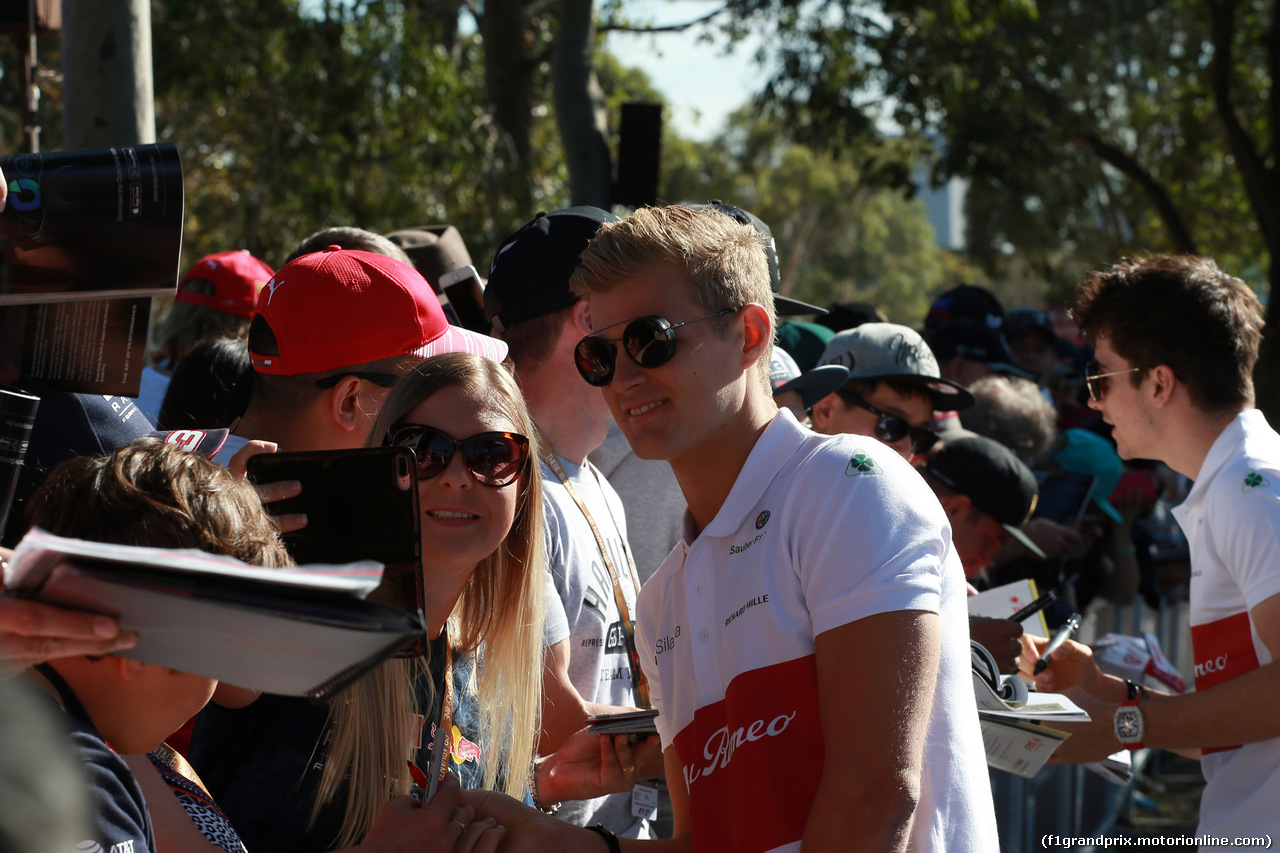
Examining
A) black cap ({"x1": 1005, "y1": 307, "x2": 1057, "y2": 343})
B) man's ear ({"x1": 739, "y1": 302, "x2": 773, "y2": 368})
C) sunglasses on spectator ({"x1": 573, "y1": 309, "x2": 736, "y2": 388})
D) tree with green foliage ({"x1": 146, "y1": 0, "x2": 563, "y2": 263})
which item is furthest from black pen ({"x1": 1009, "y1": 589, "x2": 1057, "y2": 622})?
tree with green foliage ({"x1": 146, "y1": 0, "x2": 563, "y2": 263})

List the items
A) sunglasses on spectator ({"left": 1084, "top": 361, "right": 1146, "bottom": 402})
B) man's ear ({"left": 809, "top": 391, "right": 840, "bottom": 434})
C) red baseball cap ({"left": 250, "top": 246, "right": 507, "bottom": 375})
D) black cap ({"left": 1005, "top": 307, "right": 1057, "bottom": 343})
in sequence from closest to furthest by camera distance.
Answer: red baseball cap ({"left": 250, "top": 246, "right": 507, "bottom": 375}) → sunglasses on spectator ({"left": 1084, "top": 361, "right": 1146, "bottom": 402}) → man's ear ({"left": 809, "top": 391, "right": 840, "bottom": 434}) → black cap ({"left": 1005, "top": 307, "right": 1057, "bottom": 343})

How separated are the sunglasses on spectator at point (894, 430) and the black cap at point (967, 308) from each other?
116 inches

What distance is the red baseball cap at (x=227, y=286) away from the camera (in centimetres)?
455

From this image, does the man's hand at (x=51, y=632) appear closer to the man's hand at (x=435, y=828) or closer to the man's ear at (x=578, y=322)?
the man's hand at (x=435, y=828)

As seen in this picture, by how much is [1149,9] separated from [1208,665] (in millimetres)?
18019

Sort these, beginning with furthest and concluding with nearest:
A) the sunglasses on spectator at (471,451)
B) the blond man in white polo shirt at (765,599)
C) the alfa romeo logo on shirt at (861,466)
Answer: the sunglasses on spectator at (471,451) → the alfa romeo logo on shirt at (861,466) → the blond man in white polo shirt at (765,599)

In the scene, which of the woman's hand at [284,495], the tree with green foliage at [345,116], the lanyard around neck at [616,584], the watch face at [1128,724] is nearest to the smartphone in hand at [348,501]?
the woman's hand at [284,495]

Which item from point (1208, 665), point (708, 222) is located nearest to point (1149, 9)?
point (1208, 665)

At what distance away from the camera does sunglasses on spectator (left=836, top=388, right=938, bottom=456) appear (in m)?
4.41

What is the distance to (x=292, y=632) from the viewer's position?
1.24 metres

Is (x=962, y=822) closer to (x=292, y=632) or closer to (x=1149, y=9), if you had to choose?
(x=292, y=632)

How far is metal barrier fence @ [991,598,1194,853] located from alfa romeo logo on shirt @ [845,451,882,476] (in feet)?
10.9

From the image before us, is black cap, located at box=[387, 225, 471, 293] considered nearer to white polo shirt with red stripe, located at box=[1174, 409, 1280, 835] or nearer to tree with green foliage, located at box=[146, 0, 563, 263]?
white polo shirt with red stripe, located at box=[1174, 409, 1280, 835]

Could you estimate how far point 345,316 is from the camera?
9.02ft
